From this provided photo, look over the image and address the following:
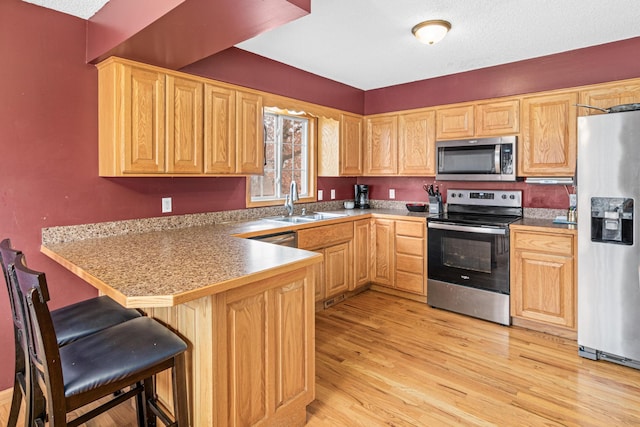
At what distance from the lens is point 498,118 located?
3.54 m

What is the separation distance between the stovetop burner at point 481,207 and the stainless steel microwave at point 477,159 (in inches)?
10.1

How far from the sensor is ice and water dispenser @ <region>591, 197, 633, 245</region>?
8.08 feet

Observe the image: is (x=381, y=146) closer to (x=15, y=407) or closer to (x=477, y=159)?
(x=477, y=159)

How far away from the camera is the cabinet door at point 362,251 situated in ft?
12.7

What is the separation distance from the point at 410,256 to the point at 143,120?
2.77m

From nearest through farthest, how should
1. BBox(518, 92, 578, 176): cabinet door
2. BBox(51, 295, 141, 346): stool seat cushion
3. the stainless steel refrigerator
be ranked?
1. BBox(51, 295, 141, 346): stool seat cushion
2. the stainless steel refrigerator
3. BBox(518, 92, 578, 176): cabinet door

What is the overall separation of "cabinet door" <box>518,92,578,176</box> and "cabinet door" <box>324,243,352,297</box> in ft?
6.09

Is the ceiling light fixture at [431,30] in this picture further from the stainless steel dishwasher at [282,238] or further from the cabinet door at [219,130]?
the stainless steel dishwasher at [282,238]

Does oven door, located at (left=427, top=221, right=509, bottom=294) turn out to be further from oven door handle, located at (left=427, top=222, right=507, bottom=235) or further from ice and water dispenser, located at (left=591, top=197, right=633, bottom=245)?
ice and water dispenser, located at (left=591, top=197, right=633, bottom=245)

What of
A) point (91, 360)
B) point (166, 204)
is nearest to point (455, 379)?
point (91, 360)

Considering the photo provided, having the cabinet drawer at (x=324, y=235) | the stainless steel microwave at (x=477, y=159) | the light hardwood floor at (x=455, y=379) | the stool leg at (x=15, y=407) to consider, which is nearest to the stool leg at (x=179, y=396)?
the light hardwood floor at (x=455, y=379)

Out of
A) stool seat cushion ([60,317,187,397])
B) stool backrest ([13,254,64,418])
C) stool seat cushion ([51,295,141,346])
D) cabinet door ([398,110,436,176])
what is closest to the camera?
stool backrest ([13,254,64,418])

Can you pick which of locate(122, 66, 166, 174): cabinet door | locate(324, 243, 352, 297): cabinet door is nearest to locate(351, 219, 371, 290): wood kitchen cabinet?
locate(324, 243, 352, 297): cabinet door

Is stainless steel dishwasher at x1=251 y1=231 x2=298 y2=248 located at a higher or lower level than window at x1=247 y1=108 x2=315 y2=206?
lower
